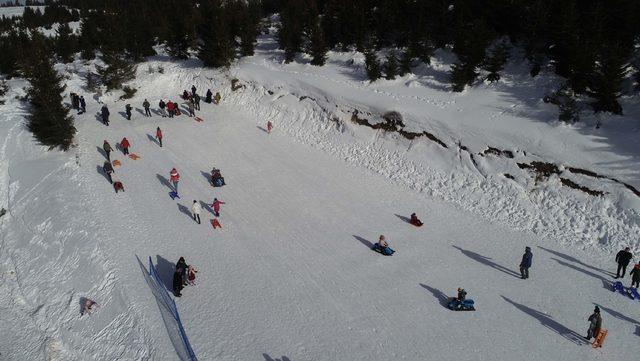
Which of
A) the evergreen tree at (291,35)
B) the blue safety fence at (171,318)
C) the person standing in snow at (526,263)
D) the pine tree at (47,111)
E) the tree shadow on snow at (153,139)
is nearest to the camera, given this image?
the blue safety fence at (171,318)

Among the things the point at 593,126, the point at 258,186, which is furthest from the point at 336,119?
the point at 593,126

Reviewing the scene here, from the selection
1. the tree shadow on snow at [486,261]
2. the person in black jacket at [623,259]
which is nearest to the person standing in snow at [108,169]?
the tree shadow on snow at [486,261]

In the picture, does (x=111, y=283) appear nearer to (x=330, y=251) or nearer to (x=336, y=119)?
(x=330, y=251)

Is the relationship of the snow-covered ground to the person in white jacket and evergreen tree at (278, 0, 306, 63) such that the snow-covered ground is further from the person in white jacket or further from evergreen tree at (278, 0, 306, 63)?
evergreen tree at (278, 0, 306, 63)

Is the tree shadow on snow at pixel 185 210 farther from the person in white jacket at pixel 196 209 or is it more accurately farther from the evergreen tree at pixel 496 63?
the evergreen tree at pixel 496 63

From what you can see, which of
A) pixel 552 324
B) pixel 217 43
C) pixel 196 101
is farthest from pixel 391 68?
pixel 552 324

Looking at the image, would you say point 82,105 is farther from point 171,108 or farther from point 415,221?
point 415,221

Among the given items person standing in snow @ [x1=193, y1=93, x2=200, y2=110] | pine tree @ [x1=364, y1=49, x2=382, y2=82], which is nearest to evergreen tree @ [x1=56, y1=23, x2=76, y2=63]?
person standing in snow @ [x1=193, y1=93, x2=200, y2=110]
